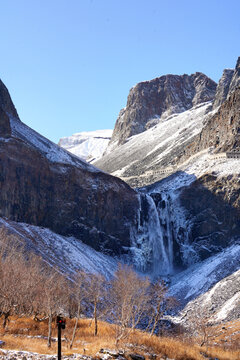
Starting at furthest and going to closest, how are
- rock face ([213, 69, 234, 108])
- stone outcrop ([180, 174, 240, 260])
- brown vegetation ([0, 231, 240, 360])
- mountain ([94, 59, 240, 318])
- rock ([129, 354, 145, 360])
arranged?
1. rock face ([213, 69, 234, 108])
2. stone outcrop ([180, 174, 240, 260])
3. mountain ([94, 59, 240, 318])
4. brown vegetation ([0, 231, 240, 360])
5. rock ([129, 354, 145, 360])

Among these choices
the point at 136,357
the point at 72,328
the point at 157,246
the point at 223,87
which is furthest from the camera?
the point at 223,87

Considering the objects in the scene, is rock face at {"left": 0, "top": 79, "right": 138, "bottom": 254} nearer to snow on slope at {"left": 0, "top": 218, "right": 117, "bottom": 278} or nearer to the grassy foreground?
snow on slope at {"left": 0, "top": 218, "right": 117, "bottom": 278}

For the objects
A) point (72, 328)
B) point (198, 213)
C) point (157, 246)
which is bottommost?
point (72, 328)

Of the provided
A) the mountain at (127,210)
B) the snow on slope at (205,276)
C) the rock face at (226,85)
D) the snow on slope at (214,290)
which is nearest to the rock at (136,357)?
the snow on slope at (214,290)

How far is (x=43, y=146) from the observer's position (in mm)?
80500

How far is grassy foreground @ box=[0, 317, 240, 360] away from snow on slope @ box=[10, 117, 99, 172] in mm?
48495

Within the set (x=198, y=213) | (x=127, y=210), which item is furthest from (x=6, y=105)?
(x=198, y=213)

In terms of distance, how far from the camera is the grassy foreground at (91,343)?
76.0ft

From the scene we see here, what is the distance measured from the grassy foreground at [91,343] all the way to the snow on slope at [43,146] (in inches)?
1909

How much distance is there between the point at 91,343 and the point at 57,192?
49264 mm

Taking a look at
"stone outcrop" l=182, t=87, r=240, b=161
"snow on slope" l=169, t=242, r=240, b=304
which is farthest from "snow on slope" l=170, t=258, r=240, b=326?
"stone outcrop" l=182, t=87, r=240, b=161

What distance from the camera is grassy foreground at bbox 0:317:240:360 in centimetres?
2317

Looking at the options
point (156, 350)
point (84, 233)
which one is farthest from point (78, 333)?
point (84, 233)

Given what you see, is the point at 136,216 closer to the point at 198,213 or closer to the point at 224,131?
the point at 198,213
